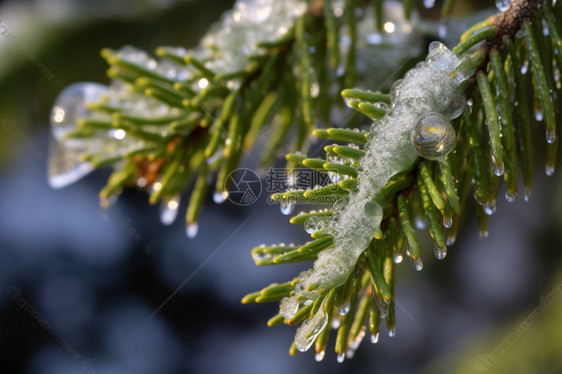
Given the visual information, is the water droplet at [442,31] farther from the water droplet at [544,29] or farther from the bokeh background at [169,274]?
the bokeh background at [169,274]

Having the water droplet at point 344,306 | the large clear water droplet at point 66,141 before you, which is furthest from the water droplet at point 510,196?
the large clear water droplet at point 66,141

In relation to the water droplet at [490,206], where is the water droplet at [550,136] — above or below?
above

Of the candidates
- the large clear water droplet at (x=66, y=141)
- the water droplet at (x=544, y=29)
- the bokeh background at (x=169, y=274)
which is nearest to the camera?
the water droplet at (x=544, y=29)

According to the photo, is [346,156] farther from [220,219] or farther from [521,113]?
[220,219]

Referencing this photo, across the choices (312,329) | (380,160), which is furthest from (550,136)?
(312,329)

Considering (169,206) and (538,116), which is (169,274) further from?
(538,116)
